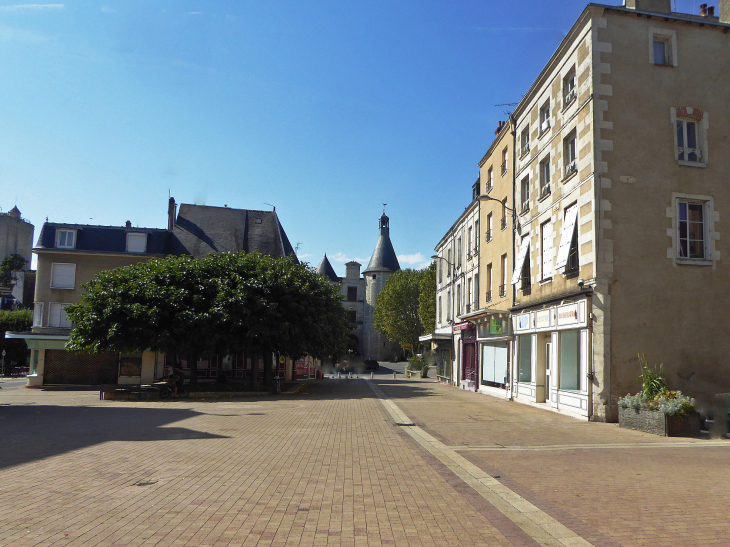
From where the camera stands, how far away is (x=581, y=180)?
1564 centimetres

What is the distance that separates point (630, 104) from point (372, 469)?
12169 mm

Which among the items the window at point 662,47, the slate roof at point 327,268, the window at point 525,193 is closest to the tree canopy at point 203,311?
the window at point 525,193

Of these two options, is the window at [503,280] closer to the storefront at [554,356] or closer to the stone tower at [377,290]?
the storefront at [554,356]

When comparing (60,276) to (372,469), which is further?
(60,276)

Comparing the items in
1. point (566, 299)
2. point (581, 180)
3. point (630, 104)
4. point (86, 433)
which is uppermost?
point (630, 104)

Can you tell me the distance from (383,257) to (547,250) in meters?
68.5

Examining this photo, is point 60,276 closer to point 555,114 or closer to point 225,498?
point 555,114

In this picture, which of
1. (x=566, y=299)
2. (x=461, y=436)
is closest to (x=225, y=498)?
(x=461, y=436)

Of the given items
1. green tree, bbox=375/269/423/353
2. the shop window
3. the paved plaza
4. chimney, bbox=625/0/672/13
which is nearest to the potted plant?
the paved plaza

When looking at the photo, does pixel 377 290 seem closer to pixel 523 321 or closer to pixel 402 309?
pixel 402 309

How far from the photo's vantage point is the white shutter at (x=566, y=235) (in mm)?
16000

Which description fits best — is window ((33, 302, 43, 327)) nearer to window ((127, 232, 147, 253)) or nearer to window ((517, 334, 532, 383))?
window ((127, 232, 147, 253))

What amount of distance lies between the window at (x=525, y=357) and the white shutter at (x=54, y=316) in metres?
26.0

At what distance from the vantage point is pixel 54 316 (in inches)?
1312
